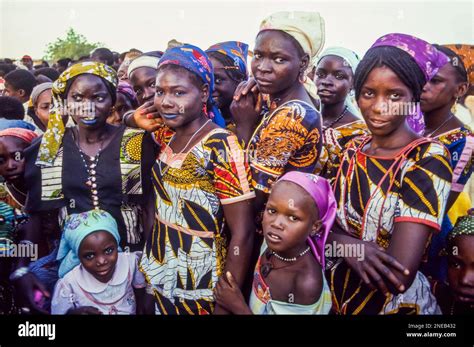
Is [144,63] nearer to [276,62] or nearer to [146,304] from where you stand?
[276,62]

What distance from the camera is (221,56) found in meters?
3.46

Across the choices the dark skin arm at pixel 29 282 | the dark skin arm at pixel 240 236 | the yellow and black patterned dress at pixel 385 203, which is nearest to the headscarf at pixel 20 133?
the dark skin arm at pixel 29 282

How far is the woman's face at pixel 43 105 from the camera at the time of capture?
15.0 ft

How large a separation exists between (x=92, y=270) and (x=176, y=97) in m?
1.13

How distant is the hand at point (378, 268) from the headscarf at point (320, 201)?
19 cm

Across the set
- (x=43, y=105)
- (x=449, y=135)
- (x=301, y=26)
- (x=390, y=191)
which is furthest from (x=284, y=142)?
(x=43, y=105)

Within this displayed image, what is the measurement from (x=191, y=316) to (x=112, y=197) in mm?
846

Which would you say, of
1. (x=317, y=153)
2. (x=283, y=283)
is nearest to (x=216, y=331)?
(x=283, y=283)

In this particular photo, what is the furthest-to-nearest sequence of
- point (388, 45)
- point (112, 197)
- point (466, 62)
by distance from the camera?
point (466, 62), point (112, 197), point (388, 45)

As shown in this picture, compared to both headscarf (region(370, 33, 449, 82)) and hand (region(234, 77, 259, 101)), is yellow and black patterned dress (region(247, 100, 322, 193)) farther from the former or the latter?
headscarf (region(370, 33, 449, 82))

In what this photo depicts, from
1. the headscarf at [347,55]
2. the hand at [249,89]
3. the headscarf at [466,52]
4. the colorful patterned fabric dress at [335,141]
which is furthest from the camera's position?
the headscarf at [347,55]

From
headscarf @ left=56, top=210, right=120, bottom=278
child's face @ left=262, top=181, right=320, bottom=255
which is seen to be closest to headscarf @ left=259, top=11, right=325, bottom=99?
child's face @ left=262, top=181, right=320, bottom=255

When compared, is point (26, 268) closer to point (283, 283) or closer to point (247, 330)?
point (247, 330)

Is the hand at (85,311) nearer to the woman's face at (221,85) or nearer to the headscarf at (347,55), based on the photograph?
the woman's face at (221,85)
